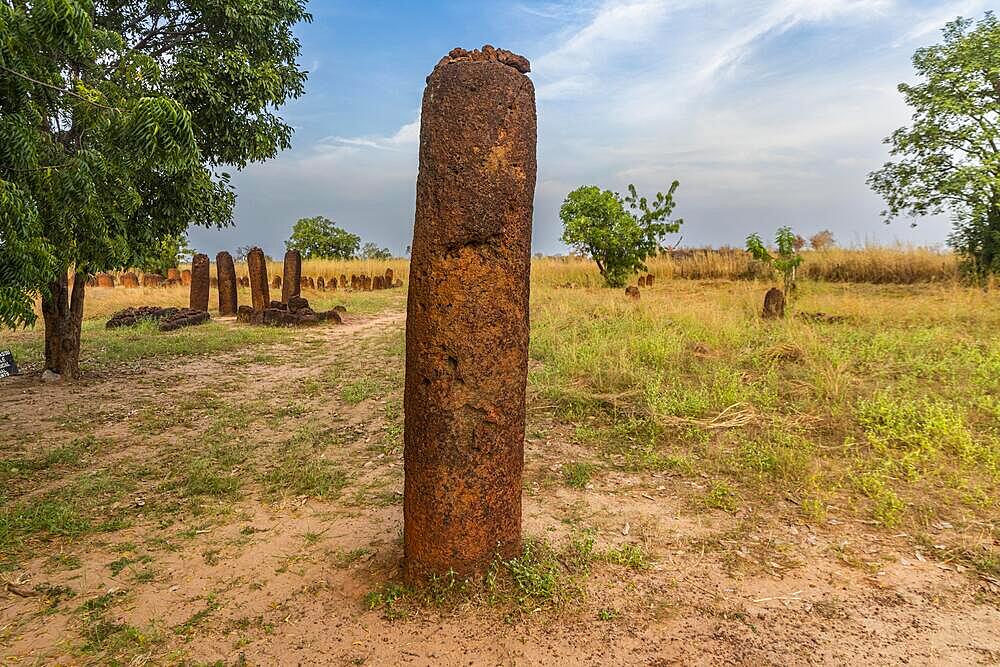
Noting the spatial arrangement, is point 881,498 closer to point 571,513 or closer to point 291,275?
point 571,513

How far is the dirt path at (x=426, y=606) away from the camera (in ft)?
9.80

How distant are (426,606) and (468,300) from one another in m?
1.52

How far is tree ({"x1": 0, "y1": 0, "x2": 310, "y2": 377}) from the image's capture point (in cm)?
405

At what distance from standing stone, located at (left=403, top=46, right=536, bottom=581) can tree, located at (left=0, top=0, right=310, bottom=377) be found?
247cm

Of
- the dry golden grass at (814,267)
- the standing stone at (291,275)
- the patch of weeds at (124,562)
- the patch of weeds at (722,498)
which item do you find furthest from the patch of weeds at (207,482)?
the dry golden grass at (814,267)

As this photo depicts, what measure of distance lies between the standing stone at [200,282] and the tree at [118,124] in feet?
20.4

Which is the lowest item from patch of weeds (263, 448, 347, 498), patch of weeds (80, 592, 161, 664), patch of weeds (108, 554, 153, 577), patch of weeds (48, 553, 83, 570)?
patch of weeds (80, 592, 161, 664)

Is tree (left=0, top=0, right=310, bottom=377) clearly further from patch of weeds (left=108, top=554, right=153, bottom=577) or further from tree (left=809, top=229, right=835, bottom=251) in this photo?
tree (left=809, top=229, right=835, bottom=251)

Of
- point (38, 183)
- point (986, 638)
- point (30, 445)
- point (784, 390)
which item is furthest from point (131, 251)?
point (986, 638)

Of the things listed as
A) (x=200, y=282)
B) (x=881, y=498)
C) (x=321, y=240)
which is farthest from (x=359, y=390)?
(x=321, y=240)

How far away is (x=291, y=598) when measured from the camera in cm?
337

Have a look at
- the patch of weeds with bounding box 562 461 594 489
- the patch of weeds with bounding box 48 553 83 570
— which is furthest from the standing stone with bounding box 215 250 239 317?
the patch of weeds with bounding box 562 461 594 489

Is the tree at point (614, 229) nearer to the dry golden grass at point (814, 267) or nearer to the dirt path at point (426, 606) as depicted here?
the dry golden grass at point (814, 267)

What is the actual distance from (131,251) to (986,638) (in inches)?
331
